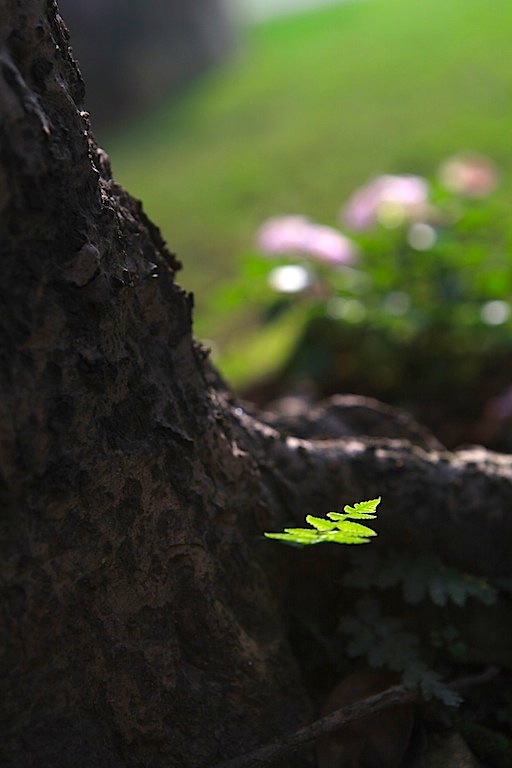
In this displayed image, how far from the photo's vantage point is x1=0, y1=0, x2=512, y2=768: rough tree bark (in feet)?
3.32

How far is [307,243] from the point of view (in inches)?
118

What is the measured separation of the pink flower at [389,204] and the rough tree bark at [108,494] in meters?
1.83

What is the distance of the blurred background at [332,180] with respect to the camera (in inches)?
114

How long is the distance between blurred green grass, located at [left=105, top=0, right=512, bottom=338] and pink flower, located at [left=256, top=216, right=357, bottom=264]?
113 centimetres

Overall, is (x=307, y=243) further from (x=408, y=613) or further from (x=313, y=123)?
(x=313, y=123)

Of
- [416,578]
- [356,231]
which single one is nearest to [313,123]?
[356,231]

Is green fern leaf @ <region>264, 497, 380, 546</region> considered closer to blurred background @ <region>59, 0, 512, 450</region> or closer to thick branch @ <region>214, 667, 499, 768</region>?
thick branch @ <region>214, 667, 499, 768</region>

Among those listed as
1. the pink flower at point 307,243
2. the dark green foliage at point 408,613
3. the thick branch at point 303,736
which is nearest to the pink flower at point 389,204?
the pink flower at point 307,243

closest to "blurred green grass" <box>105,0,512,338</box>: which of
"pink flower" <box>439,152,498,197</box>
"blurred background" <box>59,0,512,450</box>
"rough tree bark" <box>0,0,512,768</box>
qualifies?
"blurred background" <box>59,0,512,450</box>

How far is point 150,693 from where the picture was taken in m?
1.16

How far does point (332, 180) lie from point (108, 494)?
5.55m

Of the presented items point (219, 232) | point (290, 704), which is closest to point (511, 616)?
point (290, 704)

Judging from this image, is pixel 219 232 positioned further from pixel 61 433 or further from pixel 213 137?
pixel 61 433

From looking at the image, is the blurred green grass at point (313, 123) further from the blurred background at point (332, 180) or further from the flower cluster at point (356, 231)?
the flower cluster at point (356, 231)
